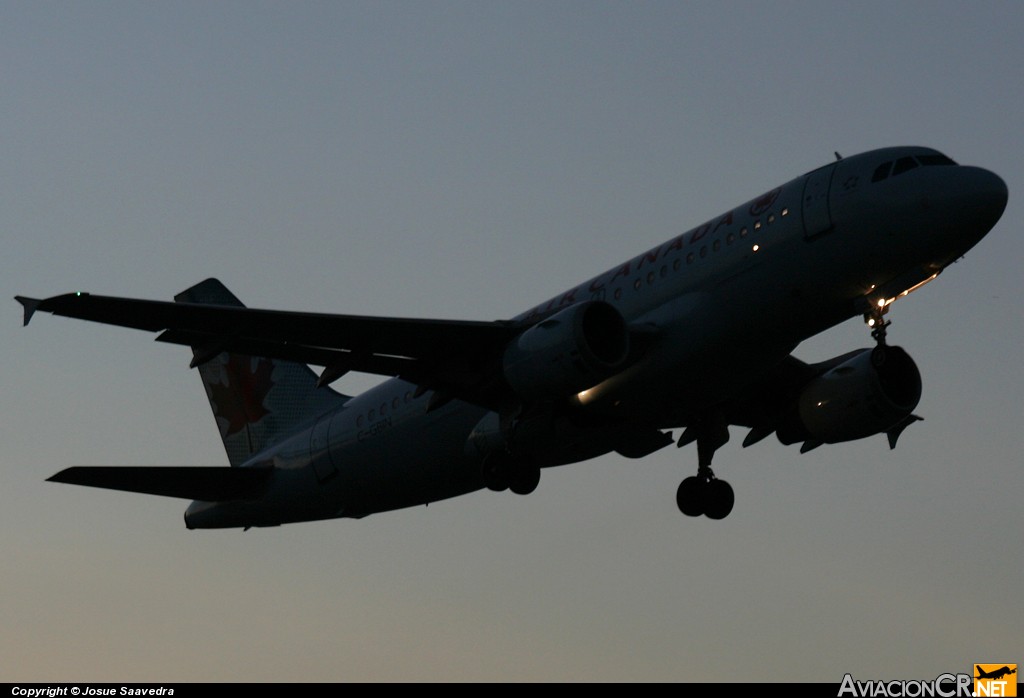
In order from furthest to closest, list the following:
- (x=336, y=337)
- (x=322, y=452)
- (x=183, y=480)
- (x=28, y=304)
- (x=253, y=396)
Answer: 1. (x=253, y=396)
2. (x=183, y=480)
3. (x=322, y=452)
4. (x=336, y=337)
5. (x=28, y=304)

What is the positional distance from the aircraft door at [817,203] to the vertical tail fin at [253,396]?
1487cm

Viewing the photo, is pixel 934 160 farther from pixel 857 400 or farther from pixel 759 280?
pixel 857 400

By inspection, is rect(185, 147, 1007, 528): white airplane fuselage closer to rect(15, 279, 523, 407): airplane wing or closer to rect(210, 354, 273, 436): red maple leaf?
rect(15, 279, 523, 407): airplane wing

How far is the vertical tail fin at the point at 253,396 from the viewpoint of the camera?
Answer: 1510 inches

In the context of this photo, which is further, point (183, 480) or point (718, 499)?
point (183, 480)

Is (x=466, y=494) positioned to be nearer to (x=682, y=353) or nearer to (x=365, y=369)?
(x=365, y=369)

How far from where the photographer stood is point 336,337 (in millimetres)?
28891

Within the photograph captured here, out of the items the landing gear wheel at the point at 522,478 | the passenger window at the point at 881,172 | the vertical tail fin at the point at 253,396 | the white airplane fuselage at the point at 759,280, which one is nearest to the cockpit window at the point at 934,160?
the white airplane fuselage at the point at 759,280

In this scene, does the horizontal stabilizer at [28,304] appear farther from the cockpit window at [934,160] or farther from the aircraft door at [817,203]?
the cockpit window at [934,160]

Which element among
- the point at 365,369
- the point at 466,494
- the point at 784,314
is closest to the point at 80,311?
the point at 365,369

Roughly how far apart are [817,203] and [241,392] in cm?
1987

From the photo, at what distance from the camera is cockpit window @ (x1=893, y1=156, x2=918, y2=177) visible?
86.1ft

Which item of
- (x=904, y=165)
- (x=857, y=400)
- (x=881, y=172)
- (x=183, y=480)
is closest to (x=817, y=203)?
(x=881, y=172)

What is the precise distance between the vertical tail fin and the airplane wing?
7.36 meters
